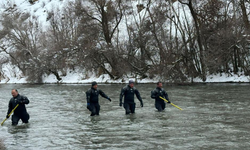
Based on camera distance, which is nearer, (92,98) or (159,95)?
(92,98)

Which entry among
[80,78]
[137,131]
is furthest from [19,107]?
[80,78]

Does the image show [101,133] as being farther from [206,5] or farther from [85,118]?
[206,5]

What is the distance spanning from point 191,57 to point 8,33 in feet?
113

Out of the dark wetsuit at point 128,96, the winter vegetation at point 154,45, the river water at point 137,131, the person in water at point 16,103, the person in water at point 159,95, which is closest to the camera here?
the river water at point 137,131

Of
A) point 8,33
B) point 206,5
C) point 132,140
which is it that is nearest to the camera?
point 132,140

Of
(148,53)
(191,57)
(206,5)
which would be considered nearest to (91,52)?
(148,53)

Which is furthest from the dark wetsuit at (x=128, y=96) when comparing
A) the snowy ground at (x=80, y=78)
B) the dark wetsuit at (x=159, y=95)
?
the snowy ground at (x=80, y=78)

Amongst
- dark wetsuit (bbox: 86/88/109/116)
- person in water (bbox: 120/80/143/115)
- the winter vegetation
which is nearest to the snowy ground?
the winter vegetation

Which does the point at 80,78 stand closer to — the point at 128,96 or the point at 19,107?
the point at 128,96

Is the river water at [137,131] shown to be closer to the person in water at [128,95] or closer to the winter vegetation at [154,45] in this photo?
the person in water at [128,95]

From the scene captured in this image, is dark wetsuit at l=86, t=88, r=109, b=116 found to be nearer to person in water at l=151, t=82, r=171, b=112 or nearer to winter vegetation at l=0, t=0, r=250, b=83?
person in water at l=151, t=82, r=171, b=112

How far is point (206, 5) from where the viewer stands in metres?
40.7

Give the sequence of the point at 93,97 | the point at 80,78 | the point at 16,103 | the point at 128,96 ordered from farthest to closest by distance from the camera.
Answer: the point at 80,78 → the point at 128,96 → the point at 93,97 → the point at 16,103

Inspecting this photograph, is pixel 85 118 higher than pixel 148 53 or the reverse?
the reverse
